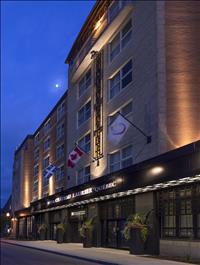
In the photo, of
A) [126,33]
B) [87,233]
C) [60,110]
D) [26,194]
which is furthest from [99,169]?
[26,194]

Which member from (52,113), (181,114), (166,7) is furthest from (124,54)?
(52,113)

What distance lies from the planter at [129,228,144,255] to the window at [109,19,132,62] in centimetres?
1566

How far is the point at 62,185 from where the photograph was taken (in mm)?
65188

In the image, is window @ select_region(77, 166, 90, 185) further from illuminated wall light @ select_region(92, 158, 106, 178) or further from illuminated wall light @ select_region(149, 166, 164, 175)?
illuminated wall light @ select_region(149, 166, 164, 175)

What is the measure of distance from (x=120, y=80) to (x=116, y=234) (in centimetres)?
1161

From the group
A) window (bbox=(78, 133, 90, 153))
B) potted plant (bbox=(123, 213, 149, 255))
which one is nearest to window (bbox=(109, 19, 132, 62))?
window (bbox=(78, 133, 90, 153))

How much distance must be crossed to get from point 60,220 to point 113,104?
70.5 feet

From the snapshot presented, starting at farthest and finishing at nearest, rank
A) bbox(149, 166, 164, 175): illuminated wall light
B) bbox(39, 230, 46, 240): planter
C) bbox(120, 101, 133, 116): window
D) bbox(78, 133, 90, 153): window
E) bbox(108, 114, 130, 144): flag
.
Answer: bbox(39, 230, 46, 240): planter, bbox(78, 133, 90, 153): window, bbox(120, 101, 133, 116): window, bbox(108, 114, 130, 144): flag, bbox(149, 166, 164, 175): illuminated wall light

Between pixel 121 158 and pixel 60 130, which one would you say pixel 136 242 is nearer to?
pixel 121 158

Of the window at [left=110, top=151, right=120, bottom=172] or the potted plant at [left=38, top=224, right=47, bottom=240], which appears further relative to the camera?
the potted plant at [left=38, top=224, right=47, bottom=240]

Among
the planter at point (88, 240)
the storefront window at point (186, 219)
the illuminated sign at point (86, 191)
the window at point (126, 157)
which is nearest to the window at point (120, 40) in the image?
the window at point (126, 157)

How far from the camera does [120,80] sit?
42.3 metres

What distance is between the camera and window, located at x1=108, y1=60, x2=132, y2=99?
132 ft

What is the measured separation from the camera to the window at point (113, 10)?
141 ft
